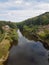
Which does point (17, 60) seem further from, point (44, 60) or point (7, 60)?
point (44, 60)

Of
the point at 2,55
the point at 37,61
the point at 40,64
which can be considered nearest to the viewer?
the point at 40,64

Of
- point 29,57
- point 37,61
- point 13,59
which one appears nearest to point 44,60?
point 37,61

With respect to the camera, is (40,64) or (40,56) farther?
(40,56)

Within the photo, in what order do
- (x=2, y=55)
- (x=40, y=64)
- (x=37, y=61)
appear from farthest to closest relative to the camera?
(x=2, y=55) < (x=37, y=61) < (x=40, y=64)

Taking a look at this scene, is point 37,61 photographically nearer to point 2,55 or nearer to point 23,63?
point 23,63

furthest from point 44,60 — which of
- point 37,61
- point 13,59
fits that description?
point 13,59

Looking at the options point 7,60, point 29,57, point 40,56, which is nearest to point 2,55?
point 7,60

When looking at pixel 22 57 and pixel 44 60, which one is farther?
pixel 22 57
